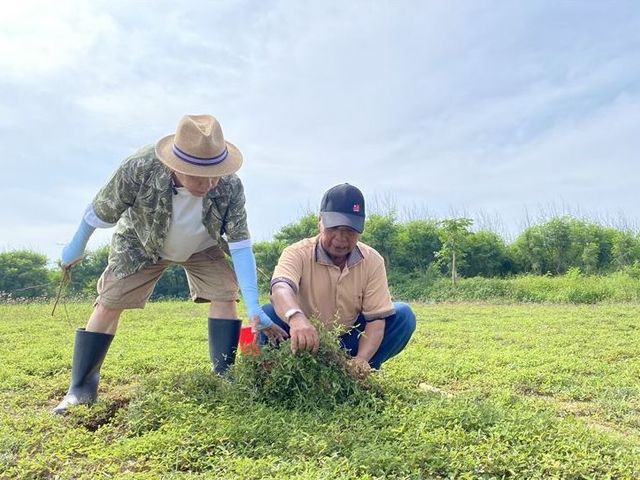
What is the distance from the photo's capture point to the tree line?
782 inches

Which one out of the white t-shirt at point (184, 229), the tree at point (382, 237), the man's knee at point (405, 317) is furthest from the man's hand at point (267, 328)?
the tree at point (382, 237)

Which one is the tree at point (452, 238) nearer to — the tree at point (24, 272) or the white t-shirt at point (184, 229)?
the tree at point (24, 272)

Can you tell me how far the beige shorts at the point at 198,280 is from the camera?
3766mm

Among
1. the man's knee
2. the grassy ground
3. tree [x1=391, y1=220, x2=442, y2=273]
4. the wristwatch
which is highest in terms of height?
tree [x1=391, y1=220, x2=442, y2=273]

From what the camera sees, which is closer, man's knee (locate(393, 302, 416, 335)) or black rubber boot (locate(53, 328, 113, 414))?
black rubber boot (locate(53, 328, 113, 414))

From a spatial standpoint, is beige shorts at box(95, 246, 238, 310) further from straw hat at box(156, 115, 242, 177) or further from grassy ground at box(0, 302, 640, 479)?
straw hat at box(156, 115, 242, 177)

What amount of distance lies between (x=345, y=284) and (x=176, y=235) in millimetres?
1062

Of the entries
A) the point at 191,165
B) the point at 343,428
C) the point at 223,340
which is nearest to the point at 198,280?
the point at 223,340

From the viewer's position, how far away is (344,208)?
3338mm

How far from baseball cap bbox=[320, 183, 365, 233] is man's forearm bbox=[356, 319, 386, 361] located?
0.60 metres

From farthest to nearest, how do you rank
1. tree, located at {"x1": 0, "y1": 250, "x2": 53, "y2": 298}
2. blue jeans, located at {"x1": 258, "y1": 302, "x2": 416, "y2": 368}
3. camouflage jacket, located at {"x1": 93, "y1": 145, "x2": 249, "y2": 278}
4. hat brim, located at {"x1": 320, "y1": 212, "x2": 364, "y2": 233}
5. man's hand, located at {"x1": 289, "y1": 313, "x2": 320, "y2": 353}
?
tree, located at {"x1": 0, "y1": 250, "x2": 53, "y2": 298} → blue jeans, located at {"x1": 258, "y1": 302, "x2": 416, "y2": 368} → camouflage jacket, located at {"x1": 93, "y1": 145, "x2": 249, "y2": 278} → hat brim, located at {"x1": 320, "y1": 212, "x2": 364, "y2": 233} → man's hand, located at {"x1": 289, "y1": 313, "x2": 320, "y2": 353}

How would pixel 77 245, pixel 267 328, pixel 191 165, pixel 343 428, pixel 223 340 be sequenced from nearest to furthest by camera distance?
pixel 343 428, pixel 191 165, pixel 267 328, pixel 77 245, pixel 223 340

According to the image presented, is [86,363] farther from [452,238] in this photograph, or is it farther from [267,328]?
[452,238]

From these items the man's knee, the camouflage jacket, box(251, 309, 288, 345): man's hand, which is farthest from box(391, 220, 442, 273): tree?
box(251, 309, 288, 345): man's hand
